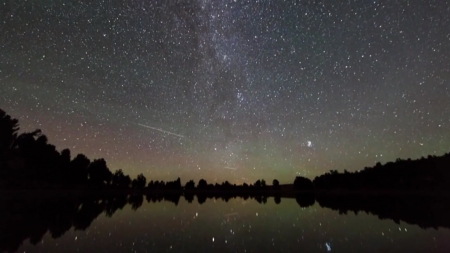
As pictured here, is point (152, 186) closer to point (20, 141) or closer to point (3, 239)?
point (20, 141)

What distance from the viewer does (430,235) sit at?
1619 cm

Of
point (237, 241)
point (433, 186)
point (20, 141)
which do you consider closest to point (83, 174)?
point (20, 141)

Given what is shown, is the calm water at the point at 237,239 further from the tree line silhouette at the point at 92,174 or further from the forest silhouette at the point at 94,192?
the tree line silhouette at the point at 92,174

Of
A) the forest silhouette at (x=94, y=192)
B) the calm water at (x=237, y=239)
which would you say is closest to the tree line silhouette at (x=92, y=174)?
the forest silhouette at (x=94, y=192)

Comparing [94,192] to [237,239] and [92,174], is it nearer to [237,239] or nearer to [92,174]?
[92,174]

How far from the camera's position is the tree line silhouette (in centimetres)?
5875

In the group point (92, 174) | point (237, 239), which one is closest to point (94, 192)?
point (92, 174)

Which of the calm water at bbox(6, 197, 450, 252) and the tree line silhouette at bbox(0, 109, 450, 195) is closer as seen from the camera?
the calm water at bbox(6, 197, 450, 252)

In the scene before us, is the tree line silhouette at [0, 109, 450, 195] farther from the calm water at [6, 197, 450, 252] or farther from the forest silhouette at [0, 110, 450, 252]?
the calm water at [6, 197, 450, 252]

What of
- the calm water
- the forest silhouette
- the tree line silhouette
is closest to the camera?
the calm water

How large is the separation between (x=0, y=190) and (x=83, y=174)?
173 feet

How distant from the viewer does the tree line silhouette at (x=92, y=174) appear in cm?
5875

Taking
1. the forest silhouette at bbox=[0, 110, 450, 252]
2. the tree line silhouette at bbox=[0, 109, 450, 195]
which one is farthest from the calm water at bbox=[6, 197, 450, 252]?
the tree line silhouette at bbox=[0, 109, 450, 195]

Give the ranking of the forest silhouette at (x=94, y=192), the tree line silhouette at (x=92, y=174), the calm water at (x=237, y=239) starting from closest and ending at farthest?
the calm water at (x=237, y=239) → the forest silhouette at (x=94, y=192) → the tree line silhouette at (x=92, y=174)
